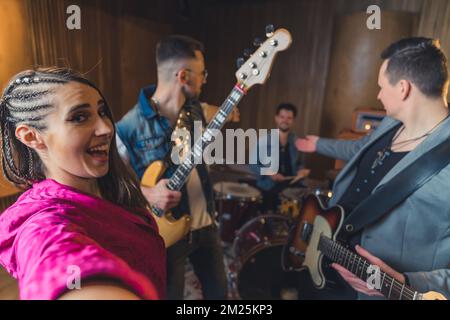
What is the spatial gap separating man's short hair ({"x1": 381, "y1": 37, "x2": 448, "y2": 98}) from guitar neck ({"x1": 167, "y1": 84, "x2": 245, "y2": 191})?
16.6 inches

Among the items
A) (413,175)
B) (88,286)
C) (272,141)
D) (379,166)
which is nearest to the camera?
(88,286)

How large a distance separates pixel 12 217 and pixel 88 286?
0.59ft

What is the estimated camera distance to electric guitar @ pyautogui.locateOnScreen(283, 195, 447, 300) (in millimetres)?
722

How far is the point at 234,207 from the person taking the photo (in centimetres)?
212

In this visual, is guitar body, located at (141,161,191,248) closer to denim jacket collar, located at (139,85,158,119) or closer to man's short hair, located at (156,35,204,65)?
denim jacket collar, located at (139,85,158,119)

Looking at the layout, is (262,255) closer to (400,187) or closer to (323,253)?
(323,253)

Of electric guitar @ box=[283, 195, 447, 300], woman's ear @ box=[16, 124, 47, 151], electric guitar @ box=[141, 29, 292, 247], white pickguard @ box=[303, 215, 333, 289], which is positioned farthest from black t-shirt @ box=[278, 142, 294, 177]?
woman's ear @ box=[16, 124, 47, 151]

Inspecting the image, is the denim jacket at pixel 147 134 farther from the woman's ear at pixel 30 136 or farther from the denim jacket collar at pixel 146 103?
the woman's ear at pixel 30 136

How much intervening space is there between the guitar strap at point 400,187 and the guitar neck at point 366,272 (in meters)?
0.09

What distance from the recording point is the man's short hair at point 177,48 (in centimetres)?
96

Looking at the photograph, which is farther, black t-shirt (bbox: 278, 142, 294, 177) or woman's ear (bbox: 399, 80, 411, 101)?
black t-shirt (bbox: 278, 142, 294, 177)
